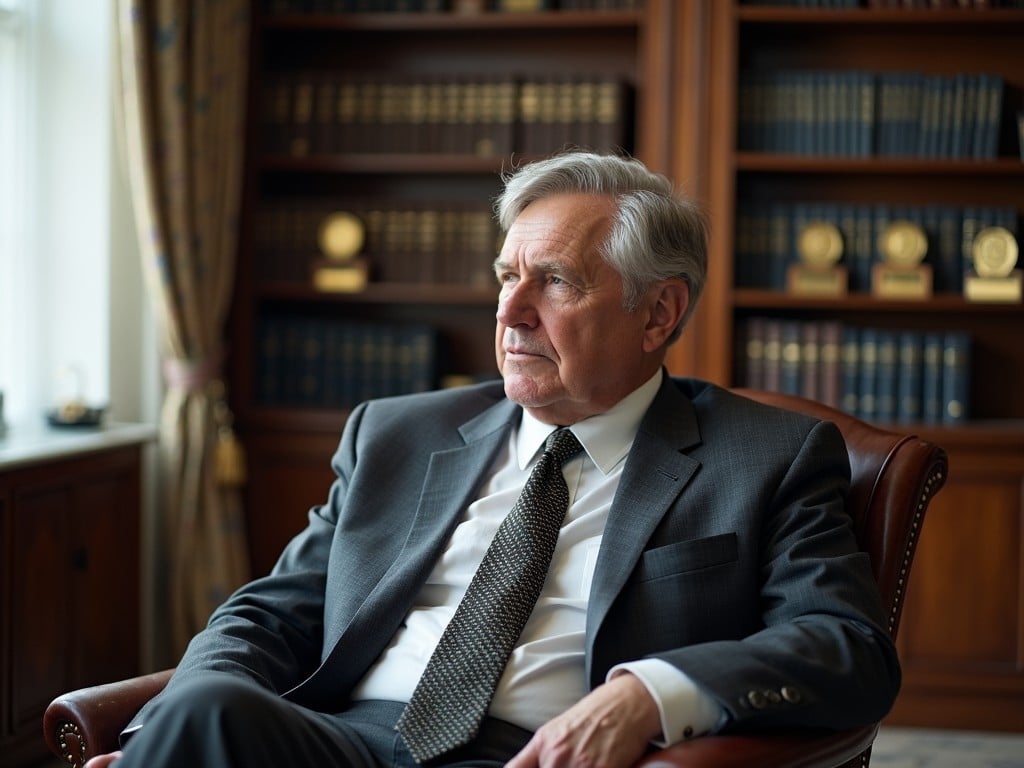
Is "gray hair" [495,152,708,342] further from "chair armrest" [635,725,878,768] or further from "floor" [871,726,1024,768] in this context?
"floor" [871,726,1024,768]

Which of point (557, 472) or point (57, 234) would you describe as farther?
point (57, 234)

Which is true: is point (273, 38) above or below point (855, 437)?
above

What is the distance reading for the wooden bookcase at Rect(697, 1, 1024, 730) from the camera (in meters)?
3.61

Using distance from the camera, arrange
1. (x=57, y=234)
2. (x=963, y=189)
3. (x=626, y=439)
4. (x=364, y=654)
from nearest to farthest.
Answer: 1. (x=364, y=654)
2. (x=626, y=439)
3. (x=57, y=234)
4. (x=963, y=189)

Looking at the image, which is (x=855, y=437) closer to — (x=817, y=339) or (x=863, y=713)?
(x=863, y=713)

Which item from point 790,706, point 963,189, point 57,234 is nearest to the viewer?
point 790,706

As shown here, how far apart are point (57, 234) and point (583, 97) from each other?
65.9 inches

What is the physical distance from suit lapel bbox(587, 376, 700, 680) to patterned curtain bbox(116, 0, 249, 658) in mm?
2033

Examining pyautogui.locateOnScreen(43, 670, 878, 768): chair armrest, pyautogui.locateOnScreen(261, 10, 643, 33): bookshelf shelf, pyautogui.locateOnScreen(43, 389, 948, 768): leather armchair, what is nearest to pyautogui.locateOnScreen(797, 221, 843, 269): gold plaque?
pyautogui.locateOnScreen(261, 10, 643, 33): bookshelf shelf

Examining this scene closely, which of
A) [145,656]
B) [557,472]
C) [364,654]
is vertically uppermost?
[557,472]

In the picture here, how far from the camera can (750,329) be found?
12.4 ft

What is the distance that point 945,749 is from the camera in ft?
11.2

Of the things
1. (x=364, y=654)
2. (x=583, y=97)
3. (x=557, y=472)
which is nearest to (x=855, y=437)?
(x=557, y=472)

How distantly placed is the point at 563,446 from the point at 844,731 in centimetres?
63
